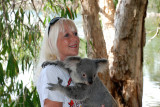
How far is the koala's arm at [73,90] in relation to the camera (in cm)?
122

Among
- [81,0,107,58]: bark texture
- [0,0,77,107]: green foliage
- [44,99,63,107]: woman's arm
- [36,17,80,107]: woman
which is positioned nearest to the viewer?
[44,99,63,107]: woman's arm

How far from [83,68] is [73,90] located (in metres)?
0.15

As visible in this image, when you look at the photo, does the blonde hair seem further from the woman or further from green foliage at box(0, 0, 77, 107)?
green foliage at box(0, 0, 77, 107)

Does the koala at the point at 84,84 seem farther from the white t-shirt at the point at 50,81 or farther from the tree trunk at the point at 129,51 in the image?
the tree trunk at the point at 129,51

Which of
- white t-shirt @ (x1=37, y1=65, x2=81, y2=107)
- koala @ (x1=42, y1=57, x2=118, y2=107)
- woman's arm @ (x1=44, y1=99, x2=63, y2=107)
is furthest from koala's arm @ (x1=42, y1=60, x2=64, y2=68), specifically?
woman's arm @ (x1=44, y1=99, x2=63, y2=107)

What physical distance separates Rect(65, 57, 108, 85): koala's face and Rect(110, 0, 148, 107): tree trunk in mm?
1301

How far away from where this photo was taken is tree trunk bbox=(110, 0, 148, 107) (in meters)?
2.61

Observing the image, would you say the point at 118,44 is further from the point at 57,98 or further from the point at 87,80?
the point at 57,98

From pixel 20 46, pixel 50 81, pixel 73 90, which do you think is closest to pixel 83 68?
pixel 73 90

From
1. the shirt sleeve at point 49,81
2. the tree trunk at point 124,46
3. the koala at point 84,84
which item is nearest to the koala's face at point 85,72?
the koala at point 84,84

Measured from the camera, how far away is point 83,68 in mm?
1391

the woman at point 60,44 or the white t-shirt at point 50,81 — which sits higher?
the woman at point 60,44

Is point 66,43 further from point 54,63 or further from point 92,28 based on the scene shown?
point 92,28

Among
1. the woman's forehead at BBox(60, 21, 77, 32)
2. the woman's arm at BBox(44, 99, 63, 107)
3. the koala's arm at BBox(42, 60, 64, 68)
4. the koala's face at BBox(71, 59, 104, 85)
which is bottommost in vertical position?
the woman's arm at BBox(44, 99, 63, 107)
